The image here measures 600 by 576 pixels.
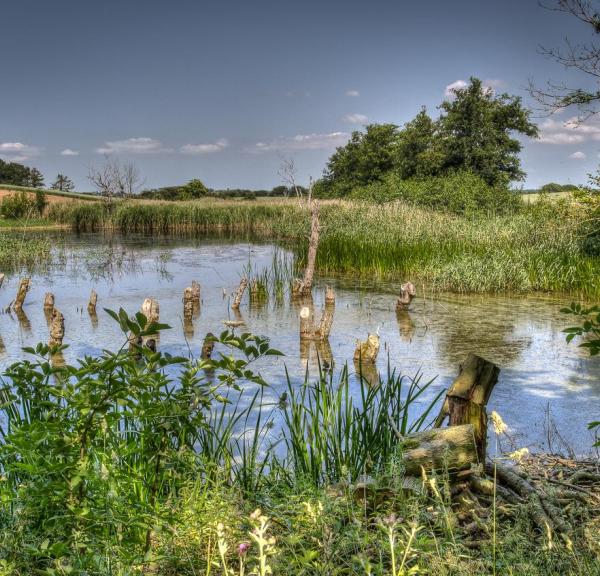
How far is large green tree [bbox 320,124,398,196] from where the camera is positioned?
4791 centimetres

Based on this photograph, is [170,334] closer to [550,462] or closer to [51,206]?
[550,462]

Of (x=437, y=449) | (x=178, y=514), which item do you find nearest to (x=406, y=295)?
(x=437, y=449)

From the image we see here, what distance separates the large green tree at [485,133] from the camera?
117 feet

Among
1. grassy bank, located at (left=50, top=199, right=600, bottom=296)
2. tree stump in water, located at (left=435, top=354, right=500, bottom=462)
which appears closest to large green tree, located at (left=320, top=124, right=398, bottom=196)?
→ grassy bank, located at (left=50, top=199, right=600, bottom=296)

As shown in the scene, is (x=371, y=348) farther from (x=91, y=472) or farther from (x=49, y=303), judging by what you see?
(x=49, y=303)

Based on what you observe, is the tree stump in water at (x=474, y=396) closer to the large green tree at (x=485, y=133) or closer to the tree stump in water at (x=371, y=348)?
the tree stump in water at (x=371, y=348)

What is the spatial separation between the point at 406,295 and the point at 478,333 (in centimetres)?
187

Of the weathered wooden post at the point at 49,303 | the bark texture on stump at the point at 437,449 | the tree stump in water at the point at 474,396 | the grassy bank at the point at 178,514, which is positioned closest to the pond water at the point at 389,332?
the weathered wooden post at the point at 49,303

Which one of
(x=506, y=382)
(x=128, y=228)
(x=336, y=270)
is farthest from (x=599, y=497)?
(x=128, y=228)

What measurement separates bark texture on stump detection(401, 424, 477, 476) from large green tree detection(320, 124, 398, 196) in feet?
145

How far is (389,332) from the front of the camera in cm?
929

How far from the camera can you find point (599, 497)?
309cm

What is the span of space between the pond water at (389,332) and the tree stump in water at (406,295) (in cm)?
20

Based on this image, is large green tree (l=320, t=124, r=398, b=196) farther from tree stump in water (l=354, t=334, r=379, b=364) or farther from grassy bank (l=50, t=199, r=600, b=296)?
tree stump in water (l=354, t=334, r=379, b=364)
